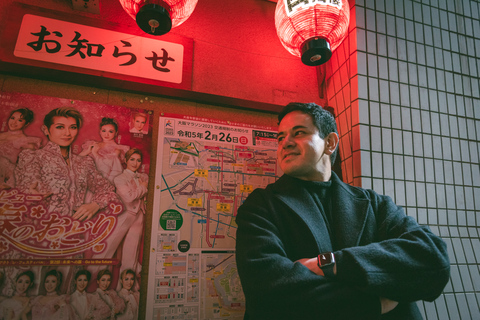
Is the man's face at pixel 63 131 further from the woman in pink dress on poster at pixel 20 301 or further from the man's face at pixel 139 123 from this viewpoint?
the woman in pink dress on poster at pixel 20 301

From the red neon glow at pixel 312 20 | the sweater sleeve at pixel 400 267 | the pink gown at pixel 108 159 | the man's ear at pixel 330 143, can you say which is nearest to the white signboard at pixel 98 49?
the pink gown at pixel 108 159

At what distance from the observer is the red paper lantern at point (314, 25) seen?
194 cm

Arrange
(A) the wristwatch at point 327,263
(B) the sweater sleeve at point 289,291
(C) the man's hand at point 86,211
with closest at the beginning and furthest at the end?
(B) the sweater sleeve at point 289,291
(A) the wristwatch at point 327,263
(C) the man's hand at point 86,211

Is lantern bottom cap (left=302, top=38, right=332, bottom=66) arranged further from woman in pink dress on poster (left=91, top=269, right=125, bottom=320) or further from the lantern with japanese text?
woman in pink dress on poster (left=91, top=269, right=125, bottom=320)

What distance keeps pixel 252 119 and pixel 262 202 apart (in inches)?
37.3

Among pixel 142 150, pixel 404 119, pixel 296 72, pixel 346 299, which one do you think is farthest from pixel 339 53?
pixel 346 299

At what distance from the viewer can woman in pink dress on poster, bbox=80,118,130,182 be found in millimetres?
1919

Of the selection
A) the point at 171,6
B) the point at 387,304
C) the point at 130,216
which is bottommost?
the point at 387,304

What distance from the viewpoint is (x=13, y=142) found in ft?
5.80

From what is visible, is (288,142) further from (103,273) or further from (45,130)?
(45,130)

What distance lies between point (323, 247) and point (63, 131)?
72.1 inches

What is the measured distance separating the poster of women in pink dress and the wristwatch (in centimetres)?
120

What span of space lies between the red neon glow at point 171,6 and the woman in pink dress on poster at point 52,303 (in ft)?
5.63

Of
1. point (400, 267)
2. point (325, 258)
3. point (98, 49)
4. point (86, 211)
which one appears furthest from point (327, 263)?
point (98, 49)
